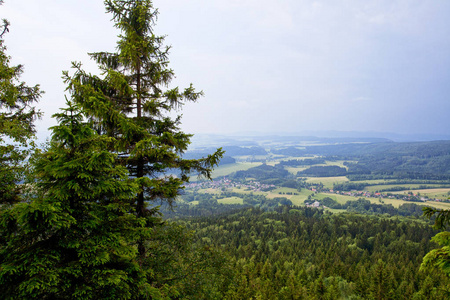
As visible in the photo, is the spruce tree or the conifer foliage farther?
the spruce tree

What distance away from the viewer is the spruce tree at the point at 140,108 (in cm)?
820

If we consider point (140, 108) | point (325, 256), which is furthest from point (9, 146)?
point (325, 256)

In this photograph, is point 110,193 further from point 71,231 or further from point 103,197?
point 71,231

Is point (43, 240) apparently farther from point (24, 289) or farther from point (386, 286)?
point (386, 286)

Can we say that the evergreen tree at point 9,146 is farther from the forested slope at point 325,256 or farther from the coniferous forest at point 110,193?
the forested slope at point 325,256

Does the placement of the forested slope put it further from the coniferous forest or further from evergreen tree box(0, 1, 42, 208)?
evergreen tree box(0, 1, 42, 208)

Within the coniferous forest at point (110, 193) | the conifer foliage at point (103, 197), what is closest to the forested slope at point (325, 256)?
the coniferous forest at point (110, 193)

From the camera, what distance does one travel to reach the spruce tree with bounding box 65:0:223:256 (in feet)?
26.9

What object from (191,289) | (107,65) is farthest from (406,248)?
(107,65)

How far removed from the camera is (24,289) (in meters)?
4.95

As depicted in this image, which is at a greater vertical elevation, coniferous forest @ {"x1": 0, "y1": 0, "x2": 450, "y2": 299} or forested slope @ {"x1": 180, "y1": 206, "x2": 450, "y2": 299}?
coniferous forest @ {"x1": 0, "y1": 0, "x2": 450, "y2": 299}

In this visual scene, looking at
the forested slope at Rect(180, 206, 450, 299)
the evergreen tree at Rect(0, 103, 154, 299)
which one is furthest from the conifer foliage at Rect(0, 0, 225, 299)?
the forested slope at Rect(180, 206, 450, 299)

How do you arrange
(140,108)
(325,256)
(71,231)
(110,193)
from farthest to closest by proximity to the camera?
(325,256) < (140,108) < (110,193) < (71,231)

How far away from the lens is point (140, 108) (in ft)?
32.4
